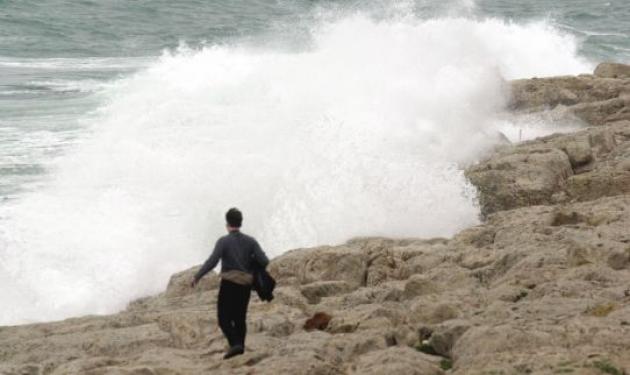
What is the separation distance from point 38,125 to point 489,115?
37.0ft

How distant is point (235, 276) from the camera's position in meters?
9.20

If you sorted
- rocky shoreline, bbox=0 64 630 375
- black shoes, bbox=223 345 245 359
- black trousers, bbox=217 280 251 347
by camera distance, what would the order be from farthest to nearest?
black trousers, bbox=217 280 251 347 → black shoes, bbox=223 345 245 359 → rocky shoreline, bbox=0 64 630 375

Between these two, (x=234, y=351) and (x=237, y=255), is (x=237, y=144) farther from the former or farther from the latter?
(x=234, y=351)

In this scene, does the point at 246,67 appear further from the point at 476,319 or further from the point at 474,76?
the point at 476,319

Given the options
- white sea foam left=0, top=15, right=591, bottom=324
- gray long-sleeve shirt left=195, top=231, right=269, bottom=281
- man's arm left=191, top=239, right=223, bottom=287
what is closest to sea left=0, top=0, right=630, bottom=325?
white sea foam left=0, top=15, right=591, bottom=324

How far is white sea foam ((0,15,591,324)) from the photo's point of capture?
15828mm

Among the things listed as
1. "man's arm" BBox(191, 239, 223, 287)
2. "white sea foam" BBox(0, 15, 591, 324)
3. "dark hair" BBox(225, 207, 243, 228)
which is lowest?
"white sea foam" BBox(0, 15, 591, 324)

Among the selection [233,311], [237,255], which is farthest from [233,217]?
[233,311]

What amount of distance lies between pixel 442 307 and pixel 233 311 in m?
2.02

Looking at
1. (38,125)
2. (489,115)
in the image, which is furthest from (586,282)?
(38,125)

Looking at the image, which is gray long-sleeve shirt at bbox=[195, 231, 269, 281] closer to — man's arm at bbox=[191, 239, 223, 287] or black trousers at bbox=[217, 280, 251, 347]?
man's arm at bbox=[191, 239, 223, 287]

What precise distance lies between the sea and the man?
569cm

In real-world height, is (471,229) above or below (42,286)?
above

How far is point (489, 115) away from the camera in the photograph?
23094 mm
